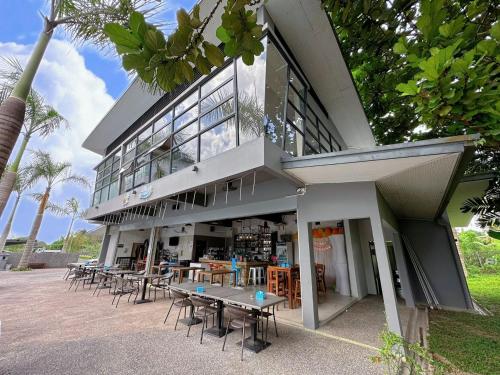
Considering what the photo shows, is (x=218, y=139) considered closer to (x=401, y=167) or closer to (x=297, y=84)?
(x=297, y=84)

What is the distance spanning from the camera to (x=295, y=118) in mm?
4992

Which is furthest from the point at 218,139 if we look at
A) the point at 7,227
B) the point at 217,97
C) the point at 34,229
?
the point at 7,227

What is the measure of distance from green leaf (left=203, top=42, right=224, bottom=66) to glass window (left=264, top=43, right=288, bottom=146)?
121 inches

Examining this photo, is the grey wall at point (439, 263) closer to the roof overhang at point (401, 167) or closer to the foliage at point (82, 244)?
the roof overhang at point (401, 167)

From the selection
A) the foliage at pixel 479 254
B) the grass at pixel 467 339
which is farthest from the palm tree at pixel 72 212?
the foliage at pixel 479 254

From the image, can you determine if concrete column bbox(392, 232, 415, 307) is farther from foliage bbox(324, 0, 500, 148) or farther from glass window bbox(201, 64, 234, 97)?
glass window bbox(201, 64, 234, 97)

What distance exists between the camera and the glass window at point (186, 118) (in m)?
5.96

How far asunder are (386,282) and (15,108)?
18.3ft

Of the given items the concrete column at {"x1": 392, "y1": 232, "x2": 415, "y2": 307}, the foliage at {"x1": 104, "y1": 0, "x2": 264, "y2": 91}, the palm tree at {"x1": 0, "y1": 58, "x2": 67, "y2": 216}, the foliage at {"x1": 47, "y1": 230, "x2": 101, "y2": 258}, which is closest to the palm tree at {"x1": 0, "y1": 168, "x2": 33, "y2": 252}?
the palm tree at {"x1": 0, "y1": 58, "x2": 67, "y2": 216}

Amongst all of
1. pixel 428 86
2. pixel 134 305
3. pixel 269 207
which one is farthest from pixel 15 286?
pixel 428 86

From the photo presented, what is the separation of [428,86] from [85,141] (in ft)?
48.0

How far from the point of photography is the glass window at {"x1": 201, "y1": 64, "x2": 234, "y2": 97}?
515cm

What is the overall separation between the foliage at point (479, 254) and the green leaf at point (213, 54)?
21.6 m

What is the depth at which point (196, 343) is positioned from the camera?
142 inches
